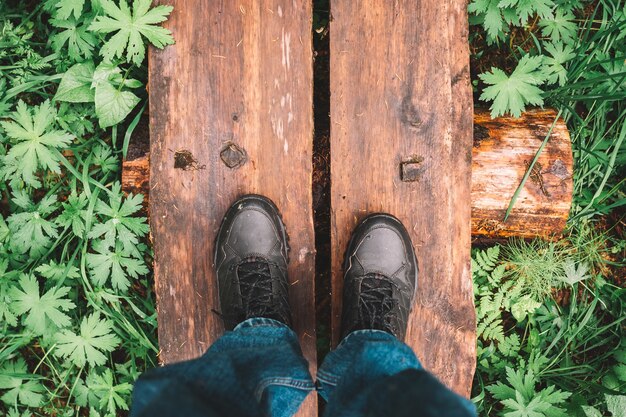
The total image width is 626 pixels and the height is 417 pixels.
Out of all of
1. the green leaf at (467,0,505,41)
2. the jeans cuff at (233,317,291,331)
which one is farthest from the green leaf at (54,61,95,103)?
the green leaf at (467,0,505,41)

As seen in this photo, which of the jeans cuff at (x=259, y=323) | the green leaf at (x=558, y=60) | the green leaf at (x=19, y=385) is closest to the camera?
the jeans cuff at (x=259, y=323)

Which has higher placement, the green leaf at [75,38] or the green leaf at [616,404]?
the green leaf at [75,38]

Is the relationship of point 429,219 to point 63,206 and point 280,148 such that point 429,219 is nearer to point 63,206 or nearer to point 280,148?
point 280,148

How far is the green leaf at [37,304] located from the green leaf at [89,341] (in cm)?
10

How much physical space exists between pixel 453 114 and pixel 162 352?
1.90 meters

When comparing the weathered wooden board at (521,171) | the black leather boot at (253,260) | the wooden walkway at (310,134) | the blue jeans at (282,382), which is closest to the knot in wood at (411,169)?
the wooden walkway at (310,134)

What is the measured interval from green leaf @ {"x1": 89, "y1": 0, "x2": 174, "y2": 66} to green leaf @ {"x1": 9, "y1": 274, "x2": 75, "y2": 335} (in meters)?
1.33

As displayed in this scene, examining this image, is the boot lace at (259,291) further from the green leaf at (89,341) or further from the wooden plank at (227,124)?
the green leaf at (89,341)

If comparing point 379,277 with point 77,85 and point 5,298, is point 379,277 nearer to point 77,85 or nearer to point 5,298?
point 77,85

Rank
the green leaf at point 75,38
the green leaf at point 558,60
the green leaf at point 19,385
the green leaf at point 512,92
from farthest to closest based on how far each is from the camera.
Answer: the green leaf at point 19,385, the green leaf at point 558,60, the green leaf at point 75,38, the green leaf at point 512,92

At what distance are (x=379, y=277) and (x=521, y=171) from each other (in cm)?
92

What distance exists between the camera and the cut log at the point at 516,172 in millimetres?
2383

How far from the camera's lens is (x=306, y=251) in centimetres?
231

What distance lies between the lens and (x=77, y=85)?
2494mm
